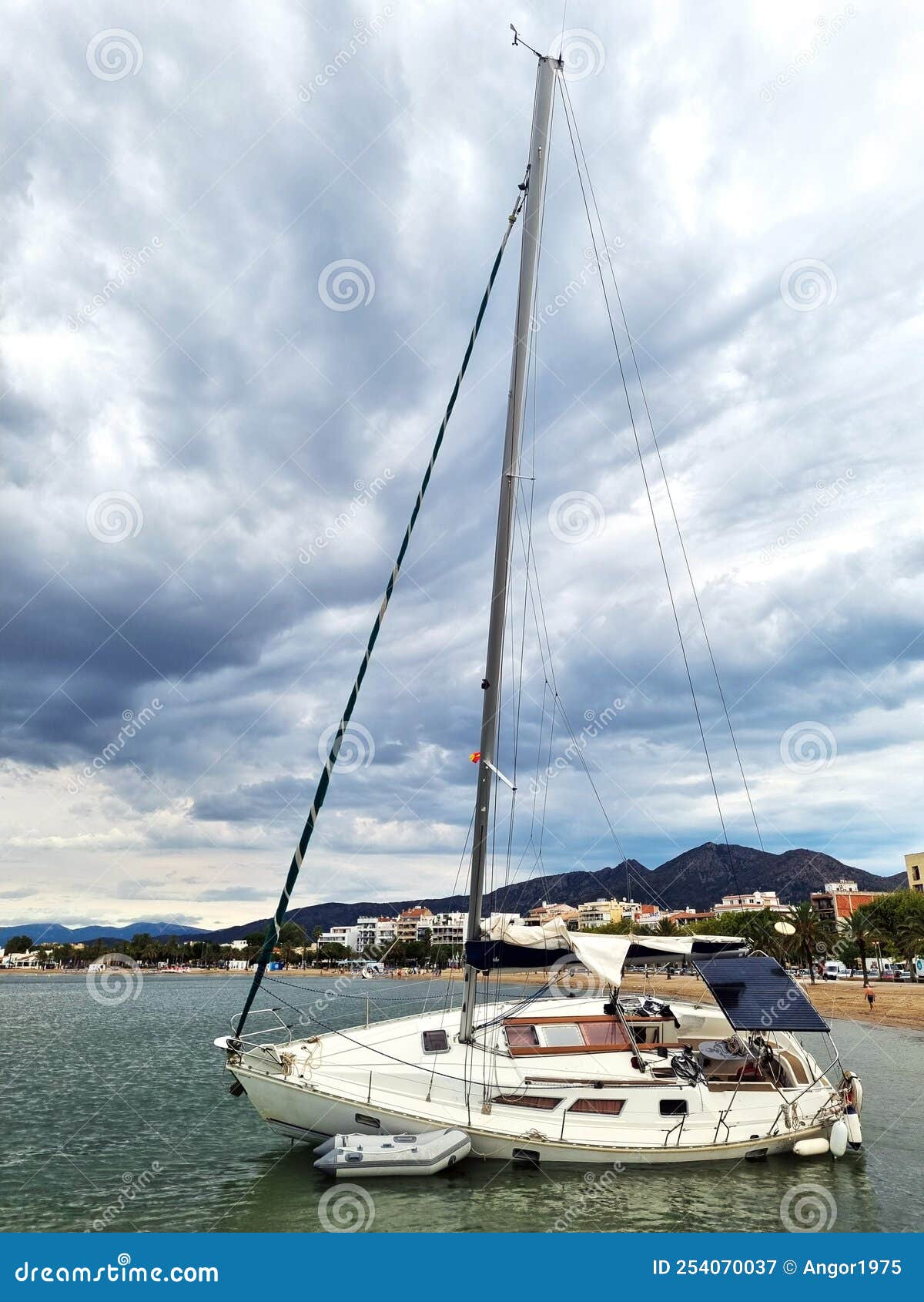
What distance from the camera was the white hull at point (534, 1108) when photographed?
1691cm

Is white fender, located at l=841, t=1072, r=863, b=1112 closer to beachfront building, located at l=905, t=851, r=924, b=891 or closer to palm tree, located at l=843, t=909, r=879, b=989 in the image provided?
palm tree, located at l=843, t=909, r=879, b=989

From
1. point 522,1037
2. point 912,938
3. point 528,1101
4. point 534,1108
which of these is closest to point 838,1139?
point 534,1108

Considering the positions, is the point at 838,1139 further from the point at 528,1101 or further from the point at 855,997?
the point at 855,997

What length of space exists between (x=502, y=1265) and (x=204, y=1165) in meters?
9.94

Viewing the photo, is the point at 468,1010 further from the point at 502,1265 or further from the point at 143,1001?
the point at 143,1001

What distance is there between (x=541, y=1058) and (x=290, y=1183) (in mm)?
6197

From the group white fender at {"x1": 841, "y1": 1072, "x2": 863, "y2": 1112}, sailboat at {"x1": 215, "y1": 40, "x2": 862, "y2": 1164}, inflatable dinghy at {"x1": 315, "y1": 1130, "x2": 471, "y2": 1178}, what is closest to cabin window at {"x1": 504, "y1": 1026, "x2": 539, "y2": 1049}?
Result: sailboat at {"x1": 215, "y1": 40, "x2": 862, "y2": 1164}

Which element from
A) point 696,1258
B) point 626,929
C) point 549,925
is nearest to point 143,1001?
point 626,929

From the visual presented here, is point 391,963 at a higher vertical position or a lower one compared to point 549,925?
lower

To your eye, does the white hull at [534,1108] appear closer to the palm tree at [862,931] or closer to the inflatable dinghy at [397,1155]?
the inflatable dinghy at [397,1155]

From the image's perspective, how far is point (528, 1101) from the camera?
17.6 m

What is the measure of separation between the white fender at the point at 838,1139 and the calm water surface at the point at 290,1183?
1.46ft

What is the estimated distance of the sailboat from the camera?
17094 mm

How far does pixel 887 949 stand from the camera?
91.1m
